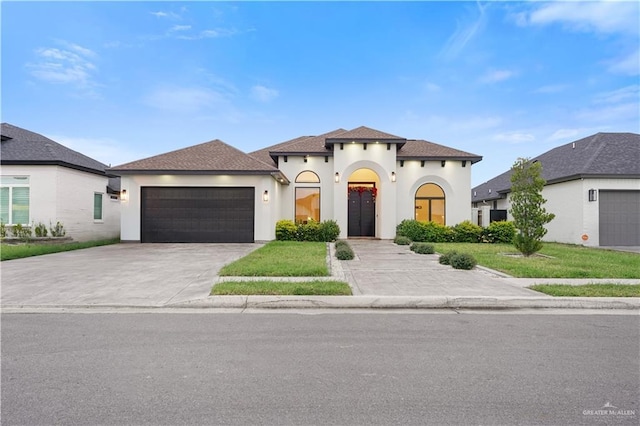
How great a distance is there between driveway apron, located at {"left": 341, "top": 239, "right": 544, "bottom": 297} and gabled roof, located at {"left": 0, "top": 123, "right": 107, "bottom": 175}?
14.8 meters

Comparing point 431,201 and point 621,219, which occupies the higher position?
point 431,201

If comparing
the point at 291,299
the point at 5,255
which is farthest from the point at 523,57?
the point at 5,255

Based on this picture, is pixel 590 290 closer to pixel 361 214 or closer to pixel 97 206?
pixel 361 214

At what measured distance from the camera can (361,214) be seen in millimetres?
19266

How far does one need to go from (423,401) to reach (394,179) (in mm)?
15635

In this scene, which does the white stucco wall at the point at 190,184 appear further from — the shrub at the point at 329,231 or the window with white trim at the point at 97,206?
the window with white trim at the point at 97,206

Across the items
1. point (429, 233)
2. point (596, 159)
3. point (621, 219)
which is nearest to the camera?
point (621, 219)

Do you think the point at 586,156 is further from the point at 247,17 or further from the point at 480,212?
the point at 247,17

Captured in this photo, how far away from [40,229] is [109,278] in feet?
34.3

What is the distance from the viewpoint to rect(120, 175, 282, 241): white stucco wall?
1592 centimetres

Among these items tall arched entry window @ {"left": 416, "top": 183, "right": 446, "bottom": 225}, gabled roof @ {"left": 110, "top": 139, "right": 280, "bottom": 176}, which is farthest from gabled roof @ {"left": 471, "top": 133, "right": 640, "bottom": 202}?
gabled roof @ {"left": 110, "top": 139, "right": 280, "bottom": 176}

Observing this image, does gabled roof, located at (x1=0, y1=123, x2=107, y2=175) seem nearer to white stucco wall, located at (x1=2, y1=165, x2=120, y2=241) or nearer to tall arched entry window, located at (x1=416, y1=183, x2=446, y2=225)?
white stucco wall, located at (x1=2, y1=165, x2=120, y2=241)

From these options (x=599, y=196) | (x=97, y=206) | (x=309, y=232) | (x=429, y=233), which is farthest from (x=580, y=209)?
(x=97, y=206)

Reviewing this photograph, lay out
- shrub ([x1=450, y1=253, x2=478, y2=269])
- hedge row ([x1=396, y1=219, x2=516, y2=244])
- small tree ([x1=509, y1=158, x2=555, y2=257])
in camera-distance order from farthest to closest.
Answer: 1. hedge row ([x1=396, y1=219, x2=516, y2=244])
2. small tree ([x1=509, y1=158, x2=555, y2=257])
3. shrub ([x1=450, y1=253, x2=478, y2=269])
